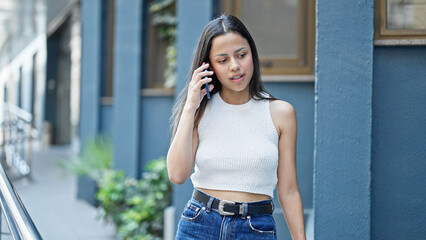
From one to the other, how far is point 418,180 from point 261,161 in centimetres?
107

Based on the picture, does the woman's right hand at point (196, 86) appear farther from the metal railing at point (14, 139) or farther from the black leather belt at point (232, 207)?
the metal railing at point (14, 139)

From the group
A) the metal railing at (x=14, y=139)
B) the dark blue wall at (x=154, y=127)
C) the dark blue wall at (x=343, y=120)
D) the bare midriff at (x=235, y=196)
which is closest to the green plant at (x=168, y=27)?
the dark blue wall at (x=154, y=127)

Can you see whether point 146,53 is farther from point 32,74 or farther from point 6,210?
point 32,74

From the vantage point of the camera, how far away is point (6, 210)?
222 centimetres

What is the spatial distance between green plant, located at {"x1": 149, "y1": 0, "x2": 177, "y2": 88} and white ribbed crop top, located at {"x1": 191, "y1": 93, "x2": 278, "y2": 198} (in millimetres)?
3889

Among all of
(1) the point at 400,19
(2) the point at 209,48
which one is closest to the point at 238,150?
(2) the point at 209,48

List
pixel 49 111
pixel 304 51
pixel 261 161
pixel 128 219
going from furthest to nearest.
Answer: pixel 49 111, pixel 128 219, pixel 304 51, pixel 261 161

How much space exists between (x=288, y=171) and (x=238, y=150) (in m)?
0.23

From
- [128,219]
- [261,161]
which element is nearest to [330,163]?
[261,161]

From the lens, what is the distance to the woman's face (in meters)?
2.17

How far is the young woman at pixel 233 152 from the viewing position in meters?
2.12

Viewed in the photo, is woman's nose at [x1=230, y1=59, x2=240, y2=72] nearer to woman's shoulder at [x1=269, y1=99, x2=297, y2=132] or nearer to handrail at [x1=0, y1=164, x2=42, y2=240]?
woman's shoulder at [x1=269, y1=99, x2=297, y2=132]

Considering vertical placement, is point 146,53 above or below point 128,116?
above

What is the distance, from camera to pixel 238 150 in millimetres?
2176
